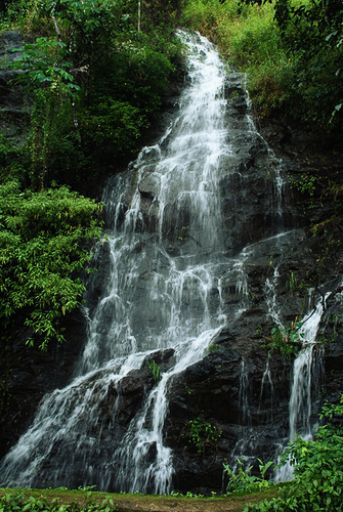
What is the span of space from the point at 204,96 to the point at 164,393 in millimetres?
9938

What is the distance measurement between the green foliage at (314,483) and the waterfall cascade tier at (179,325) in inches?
121

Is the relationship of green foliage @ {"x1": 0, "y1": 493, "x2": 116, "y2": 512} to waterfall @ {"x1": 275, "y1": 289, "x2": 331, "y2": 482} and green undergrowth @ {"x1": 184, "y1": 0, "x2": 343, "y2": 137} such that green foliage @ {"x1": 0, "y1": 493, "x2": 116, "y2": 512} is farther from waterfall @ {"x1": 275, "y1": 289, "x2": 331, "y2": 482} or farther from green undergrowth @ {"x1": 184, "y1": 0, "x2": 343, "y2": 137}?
green undergrowth @ {"x1": 184, "y1": 0, "x2": 343, "y2": 137}

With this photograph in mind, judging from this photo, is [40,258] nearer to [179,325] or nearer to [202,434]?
[179,325]

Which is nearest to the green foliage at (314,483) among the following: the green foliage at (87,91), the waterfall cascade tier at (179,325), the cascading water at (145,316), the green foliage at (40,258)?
the waterfall cascade tier at (179,325)

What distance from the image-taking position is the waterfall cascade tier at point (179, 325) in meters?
6.43

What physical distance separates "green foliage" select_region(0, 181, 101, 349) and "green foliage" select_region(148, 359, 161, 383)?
1.66 metres

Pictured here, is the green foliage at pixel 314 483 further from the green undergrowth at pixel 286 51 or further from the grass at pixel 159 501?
the green undergrowth at pixel 286 51

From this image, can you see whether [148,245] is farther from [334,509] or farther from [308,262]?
[334,509]

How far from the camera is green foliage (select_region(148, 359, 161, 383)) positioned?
7.02 meters

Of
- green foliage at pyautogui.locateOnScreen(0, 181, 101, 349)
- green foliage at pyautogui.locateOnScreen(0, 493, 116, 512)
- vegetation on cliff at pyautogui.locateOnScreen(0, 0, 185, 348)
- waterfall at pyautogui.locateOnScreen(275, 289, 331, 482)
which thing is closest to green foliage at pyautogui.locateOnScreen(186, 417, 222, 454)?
waterfall at pyautogui.locateOnScreen(275, 289, 331, 482)

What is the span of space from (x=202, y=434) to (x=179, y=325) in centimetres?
221

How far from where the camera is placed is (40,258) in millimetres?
7914

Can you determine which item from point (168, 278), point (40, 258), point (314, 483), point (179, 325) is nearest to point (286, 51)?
point (168, 278)

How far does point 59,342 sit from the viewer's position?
8031 mm
